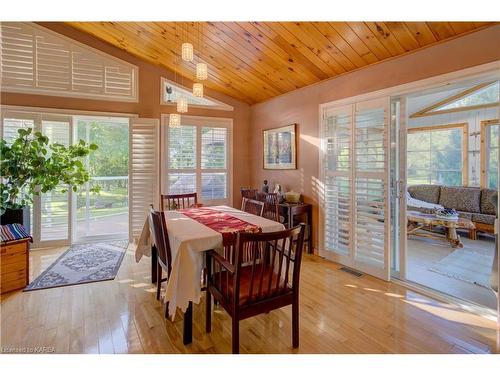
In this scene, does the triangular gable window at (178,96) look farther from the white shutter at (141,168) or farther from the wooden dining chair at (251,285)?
the wooden dining chair at (251,285)

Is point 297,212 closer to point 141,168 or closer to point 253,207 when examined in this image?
point 253,207

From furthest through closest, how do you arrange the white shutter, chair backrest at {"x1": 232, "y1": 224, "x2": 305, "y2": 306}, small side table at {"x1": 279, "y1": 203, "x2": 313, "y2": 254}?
the white shutter → small side table at {"x1": 279, "y1": 203, "x2": 313, "y2": 254} → chair backrest at {"x1": 232, "y1": 224, "x2": 305, "y2": 306}

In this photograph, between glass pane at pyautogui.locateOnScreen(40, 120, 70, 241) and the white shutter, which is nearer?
glass pane at pyautogui.locateOnScreen(40, 120, 70, 241)

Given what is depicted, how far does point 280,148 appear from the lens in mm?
4391

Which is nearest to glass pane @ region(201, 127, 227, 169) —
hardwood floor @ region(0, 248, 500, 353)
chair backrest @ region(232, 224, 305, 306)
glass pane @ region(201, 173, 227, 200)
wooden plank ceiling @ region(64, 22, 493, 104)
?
glass pane @ region(201, 173, 227, 200)

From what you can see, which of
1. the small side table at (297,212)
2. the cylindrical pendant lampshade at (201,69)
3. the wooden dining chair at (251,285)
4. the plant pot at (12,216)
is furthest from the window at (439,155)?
the plant pot at (12,216)

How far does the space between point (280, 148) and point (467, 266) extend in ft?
9.66

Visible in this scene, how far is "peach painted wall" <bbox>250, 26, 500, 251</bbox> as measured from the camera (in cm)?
226

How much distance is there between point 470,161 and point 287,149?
145 inches

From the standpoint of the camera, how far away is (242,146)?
5148 millimetres

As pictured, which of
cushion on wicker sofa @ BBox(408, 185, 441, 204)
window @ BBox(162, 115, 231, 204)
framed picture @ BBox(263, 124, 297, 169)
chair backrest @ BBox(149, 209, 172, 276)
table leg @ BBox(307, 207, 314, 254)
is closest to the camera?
chair backrest @ BBox(149, 209, 172, 276)

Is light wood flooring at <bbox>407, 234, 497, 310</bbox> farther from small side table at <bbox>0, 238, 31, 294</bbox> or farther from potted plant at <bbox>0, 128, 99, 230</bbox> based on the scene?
potted plant at <bbox>0, 128, 99, 230</bbox>
